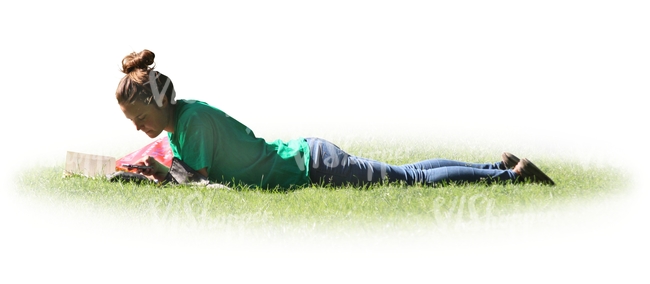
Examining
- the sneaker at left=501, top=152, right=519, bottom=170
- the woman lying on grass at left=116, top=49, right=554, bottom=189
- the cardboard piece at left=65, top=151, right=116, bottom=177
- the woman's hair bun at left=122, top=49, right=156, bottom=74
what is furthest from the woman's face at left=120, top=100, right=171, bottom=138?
the sneaker at left=501, top=152, right=519, bottom=170

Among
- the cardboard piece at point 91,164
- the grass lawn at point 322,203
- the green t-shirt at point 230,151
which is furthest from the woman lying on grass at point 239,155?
the cardboard piece at point 91,164

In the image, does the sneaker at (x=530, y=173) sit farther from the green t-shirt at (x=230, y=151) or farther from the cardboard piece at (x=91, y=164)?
the cardboard piece at (x=91, y=164)

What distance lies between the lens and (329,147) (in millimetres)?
6207

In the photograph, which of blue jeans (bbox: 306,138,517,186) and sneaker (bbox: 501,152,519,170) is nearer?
blue jeans (bbox: 306,138,517,186)

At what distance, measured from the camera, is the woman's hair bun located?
584cm

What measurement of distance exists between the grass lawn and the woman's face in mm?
462

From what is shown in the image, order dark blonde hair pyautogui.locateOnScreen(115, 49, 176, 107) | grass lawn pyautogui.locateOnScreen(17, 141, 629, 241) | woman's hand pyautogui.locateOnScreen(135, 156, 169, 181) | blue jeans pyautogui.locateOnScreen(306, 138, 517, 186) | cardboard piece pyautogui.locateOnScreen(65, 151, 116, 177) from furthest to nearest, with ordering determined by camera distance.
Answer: cardboard piece pyautogui.locateOnScreen(65, 151, 116, 177)
woman's hand pyautogui.locateOnScreen(135, 156, 169, 181)
blue jeans pyautogui.locateOnScreen(306, 138, 517, 186)
dark blonde hair pyautogui.locateOnScreen(115, 49, 176, 107)
grass lawn pyautogui.locateOnScreen(17, 141, 629, 241)

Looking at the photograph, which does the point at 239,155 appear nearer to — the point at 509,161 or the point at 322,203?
the point at 322,203

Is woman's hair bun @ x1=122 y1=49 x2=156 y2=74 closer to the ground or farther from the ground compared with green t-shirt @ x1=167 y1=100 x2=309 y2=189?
farther from the ground

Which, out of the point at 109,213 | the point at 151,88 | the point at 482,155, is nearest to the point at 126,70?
the point at 151,88

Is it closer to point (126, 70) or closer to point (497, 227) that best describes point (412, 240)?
point (497, 227)

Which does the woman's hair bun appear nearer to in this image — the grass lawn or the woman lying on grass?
the woman lying on grass

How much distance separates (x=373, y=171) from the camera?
20.4 ft

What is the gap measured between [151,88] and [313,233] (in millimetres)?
1789
